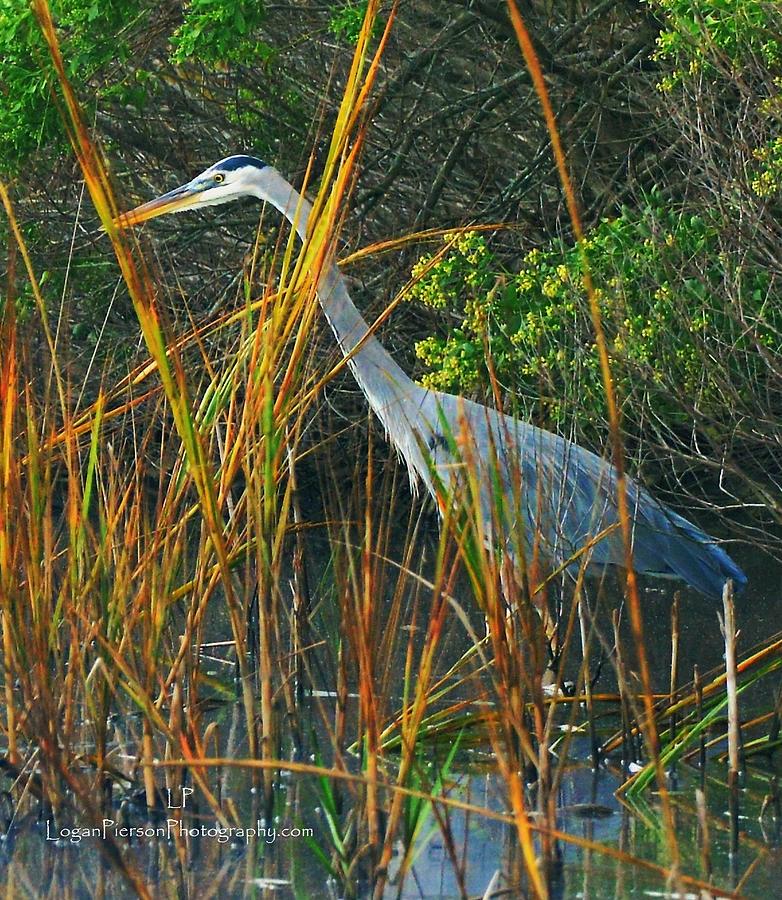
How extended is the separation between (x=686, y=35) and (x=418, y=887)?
9.39 feet

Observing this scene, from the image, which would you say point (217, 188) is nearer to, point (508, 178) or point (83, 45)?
point (83, 45)

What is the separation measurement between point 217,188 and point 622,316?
131cm

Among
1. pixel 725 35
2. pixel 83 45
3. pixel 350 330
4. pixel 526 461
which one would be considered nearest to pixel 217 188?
pixel 350 330

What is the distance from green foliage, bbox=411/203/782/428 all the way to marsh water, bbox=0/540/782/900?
1.05 metres

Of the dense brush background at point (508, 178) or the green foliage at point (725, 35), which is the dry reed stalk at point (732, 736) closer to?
the dense brush background at point (508, 178)

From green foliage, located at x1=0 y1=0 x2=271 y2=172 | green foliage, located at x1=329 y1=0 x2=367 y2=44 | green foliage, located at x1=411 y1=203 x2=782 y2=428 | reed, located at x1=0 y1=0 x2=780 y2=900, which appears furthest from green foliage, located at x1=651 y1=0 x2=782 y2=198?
green foliage, located at x1=0 y1=0 x2=271 y2=172

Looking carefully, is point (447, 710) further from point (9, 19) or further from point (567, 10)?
point (567, 10)

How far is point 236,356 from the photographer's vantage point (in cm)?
304

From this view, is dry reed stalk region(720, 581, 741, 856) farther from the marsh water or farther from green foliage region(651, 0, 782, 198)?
green foliage region(651, 0, 782, 198)

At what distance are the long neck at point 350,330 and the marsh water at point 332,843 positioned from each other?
1372 mm

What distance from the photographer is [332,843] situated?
9.59 ft

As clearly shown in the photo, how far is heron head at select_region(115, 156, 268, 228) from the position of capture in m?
4.53

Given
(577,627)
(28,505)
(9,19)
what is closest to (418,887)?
(28,505)

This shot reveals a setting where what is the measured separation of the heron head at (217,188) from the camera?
4.53m
